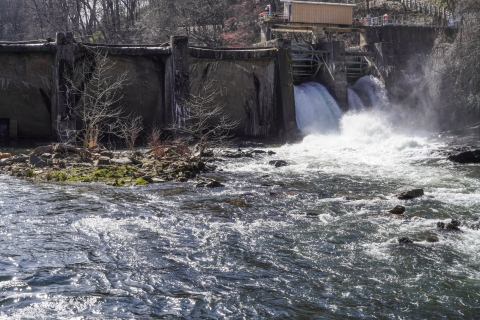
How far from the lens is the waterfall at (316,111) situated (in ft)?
Answer: 77.6

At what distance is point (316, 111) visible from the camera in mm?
24078

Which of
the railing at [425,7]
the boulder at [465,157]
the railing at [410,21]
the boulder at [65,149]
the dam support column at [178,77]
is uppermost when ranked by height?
the railing at [425,7]

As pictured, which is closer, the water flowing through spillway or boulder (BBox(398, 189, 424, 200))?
the water flowing through spillway

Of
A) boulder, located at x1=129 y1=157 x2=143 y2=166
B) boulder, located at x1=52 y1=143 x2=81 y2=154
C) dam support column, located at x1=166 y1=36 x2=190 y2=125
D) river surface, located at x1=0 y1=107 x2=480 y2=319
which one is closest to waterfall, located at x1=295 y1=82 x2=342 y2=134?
dam support column, located at x1=166 y1=36 x2=190 y2=125

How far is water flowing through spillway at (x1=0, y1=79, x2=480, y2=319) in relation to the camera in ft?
20.5

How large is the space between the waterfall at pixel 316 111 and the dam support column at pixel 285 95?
91 cm

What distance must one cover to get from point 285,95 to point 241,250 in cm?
1494

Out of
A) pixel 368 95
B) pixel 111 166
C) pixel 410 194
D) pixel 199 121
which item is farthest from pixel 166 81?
pixel 410 194

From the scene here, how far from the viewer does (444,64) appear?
84.6 feet

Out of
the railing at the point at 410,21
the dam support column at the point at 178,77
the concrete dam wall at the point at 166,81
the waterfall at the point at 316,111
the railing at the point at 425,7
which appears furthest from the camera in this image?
the railing at the point at 425,7

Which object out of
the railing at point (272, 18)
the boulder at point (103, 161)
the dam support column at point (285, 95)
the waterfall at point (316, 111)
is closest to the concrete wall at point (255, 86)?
the dam support column at point (285, 95)

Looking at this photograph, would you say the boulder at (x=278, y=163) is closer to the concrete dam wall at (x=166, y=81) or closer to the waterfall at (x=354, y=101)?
the concrete dam wall at (x=166, y=81)

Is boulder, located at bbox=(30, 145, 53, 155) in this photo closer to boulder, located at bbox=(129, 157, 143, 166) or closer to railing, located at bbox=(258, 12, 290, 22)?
boulder, located at bbox=(129, 157, 143, 166)

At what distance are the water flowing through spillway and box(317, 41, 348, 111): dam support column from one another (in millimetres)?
10837
